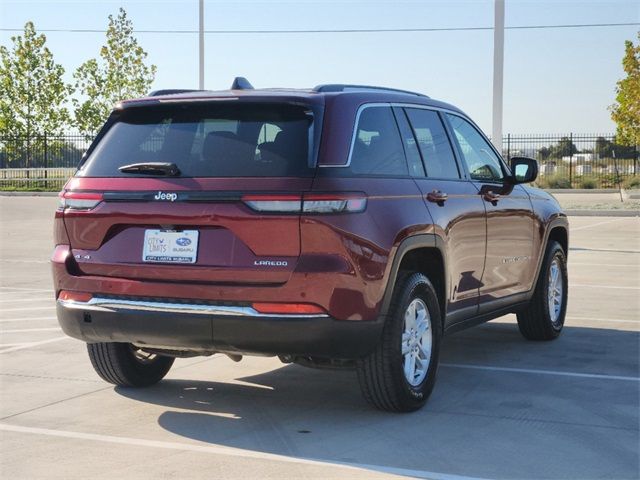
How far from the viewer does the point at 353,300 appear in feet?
18.6

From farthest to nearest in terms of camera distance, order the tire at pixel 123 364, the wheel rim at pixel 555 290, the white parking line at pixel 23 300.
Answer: the white parking line at pixel 23 300 < the wheel rim at pixel 555 290 < the tire at pixel 123 364

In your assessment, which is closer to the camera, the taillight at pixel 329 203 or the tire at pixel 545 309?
the taillight at pixel 329 203

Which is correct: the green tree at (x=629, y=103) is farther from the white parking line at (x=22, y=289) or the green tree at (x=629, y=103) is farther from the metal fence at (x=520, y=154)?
the white parking line at (x=22, y=289)

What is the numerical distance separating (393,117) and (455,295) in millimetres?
1259

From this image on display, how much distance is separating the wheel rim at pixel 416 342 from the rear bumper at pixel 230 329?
0.49 meters

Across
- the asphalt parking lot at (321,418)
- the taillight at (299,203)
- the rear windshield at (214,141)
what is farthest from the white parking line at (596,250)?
the taillight at (299,203)

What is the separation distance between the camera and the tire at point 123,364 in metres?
6.77

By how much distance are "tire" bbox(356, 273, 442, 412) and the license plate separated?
1.15m

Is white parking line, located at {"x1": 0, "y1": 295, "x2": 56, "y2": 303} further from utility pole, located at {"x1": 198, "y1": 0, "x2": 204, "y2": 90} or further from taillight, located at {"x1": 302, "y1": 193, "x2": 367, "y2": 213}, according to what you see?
utility pole, located at {"x1": 198, "y1": 0, "x2": 204, "y2": 90}

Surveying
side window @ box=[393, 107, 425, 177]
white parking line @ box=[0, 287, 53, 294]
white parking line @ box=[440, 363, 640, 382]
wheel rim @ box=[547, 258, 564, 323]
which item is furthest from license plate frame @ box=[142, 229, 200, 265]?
white parking line @ box=[0, 287, 53, 294]

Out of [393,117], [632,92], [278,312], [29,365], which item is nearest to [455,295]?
[393,117]

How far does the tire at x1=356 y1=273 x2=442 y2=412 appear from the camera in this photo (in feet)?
19.7

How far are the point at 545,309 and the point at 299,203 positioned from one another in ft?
12.7

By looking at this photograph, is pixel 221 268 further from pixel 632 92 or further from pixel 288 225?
pixel 632 92
